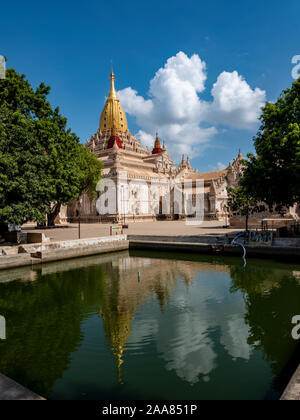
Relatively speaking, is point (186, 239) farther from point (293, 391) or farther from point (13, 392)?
point (13, 392)

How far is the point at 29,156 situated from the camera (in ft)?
61.0

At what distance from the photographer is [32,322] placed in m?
9.41

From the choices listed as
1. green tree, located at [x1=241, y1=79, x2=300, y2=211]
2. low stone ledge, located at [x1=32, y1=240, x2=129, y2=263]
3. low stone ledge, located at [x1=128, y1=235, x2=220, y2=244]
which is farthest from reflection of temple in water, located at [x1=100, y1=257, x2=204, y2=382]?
green tree, located at [x1=241, y1=79, x2=300, y2=211]

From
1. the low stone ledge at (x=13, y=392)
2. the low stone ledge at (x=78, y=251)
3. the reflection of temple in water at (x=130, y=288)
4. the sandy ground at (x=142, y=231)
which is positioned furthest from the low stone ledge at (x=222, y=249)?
the low stone ledge at (x=13, y=392)

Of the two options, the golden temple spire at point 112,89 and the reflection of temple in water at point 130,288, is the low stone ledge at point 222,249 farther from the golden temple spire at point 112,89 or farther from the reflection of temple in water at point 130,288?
the golden temple spire at point 112,89

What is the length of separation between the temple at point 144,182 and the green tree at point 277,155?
1006 inches

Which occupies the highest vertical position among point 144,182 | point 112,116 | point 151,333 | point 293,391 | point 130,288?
point 112,116

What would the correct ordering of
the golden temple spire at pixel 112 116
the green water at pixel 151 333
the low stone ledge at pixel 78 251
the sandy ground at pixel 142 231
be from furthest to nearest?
the golden temple spire at pixel 112 116
the sandy ground at pixel 142 231
the low stone ledge at pixel 78 251
the green water at pixel 151 333

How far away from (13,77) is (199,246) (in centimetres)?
1839

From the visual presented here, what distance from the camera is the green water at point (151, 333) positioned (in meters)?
5.86

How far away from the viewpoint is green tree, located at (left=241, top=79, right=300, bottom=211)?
18367 mm

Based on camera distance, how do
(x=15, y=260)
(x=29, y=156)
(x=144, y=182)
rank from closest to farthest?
(x=15, y=260) < (x=29, y=156) < (x=144, y=182)

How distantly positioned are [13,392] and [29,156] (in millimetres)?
16602

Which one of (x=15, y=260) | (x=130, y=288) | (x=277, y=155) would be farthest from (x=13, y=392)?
(x=277, y=155)
